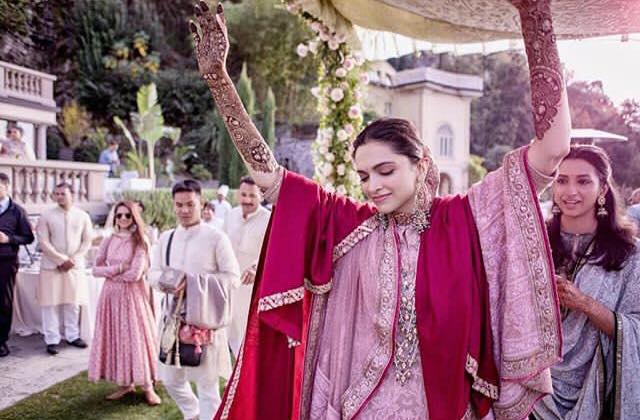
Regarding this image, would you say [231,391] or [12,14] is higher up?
[12,14]

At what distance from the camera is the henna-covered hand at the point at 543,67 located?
1.63m

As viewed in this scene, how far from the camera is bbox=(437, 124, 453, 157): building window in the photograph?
27375mm

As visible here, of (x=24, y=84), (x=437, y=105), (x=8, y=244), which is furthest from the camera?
(x=437, y=105)

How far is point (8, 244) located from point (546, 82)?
628 cm

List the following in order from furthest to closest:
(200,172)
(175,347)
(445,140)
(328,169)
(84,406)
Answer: (445,140) < (200,172) < (328,169) < (84,406) < (175,347)

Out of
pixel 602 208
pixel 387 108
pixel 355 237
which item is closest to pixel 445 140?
pixel 387 108

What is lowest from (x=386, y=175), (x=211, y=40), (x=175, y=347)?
(x=175, y=347)

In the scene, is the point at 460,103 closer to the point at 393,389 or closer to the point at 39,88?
the point at 39,88

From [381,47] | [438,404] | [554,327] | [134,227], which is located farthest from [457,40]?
[134,227]

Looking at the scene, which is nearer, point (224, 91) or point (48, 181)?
point (224, 91)

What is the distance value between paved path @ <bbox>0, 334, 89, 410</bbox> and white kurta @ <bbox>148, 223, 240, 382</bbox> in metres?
2.16

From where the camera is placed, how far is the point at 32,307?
7129 mm

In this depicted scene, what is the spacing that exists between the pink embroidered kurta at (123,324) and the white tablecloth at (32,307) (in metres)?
2.02

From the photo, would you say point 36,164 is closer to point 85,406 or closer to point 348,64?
point 85,406
